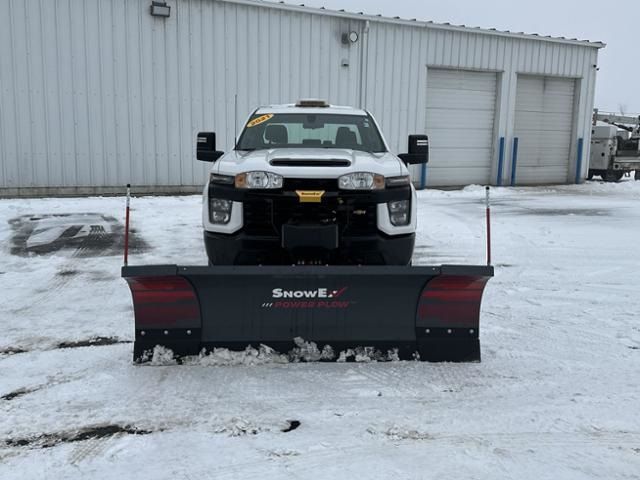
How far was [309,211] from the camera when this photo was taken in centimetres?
429

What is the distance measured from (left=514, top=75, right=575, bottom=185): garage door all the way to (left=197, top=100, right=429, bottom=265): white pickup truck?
1554 centimetres

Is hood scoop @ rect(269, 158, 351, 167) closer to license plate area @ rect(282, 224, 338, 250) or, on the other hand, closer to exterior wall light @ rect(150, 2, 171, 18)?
license plate area @ rect(282, 224, 338, 250)

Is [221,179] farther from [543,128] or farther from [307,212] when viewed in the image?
[543,128]

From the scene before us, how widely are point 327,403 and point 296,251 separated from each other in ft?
3.93

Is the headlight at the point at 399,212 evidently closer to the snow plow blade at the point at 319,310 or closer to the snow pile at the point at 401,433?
the snow plow blade at the point at 319,310

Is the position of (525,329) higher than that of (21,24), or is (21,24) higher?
(21,24)

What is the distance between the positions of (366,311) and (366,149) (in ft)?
6.84

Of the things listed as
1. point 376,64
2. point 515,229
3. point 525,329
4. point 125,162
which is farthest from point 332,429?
point 376,64

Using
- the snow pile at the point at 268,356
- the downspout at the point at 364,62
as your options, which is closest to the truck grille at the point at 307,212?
the snow pile at the point at 268,356

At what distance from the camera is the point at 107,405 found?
11.2 feet

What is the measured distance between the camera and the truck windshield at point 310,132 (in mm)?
5684

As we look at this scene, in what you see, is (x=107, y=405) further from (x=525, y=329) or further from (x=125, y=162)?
(x=125, y=162)

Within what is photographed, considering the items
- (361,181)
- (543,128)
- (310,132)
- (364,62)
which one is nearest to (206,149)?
(310,132)

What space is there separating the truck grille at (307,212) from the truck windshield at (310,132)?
1305mm
